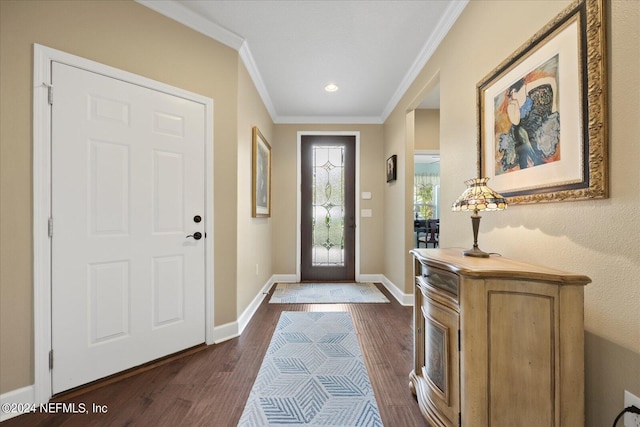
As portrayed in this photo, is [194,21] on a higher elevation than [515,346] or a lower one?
higher

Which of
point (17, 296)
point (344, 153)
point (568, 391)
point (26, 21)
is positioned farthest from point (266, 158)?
point (568, 391)

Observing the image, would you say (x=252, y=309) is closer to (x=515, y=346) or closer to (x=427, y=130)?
(x=515, y=346)

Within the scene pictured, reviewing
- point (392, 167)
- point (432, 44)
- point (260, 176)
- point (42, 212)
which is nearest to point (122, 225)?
point (42, 212)

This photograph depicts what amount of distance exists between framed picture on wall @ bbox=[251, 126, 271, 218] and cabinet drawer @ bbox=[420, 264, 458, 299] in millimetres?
2063

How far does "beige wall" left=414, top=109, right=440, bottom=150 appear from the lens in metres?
3.76

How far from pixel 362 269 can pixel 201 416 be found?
3.12 meters

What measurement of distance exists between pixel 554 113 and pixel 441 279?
87cm

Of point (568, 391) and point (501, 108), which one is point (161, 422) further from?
point (501, 108)

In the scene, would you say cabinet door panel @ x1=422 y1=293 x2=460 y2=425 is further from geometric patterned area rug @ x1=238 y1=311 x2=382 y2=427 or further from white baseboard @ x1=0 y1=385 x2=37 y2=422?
white baseboard @ x1=0 y1=385 x2=37 y2=422

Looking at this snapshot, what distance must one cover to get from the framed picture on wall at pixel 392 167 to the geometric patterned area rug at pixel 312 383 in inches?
81.2

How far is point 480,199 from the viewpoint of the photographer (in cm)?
129

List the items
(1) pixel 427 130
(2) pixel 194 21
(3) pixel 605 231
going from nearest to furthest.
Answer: (3) pixel 605 231, (2) pixel 194 21, (1) pixel 427 130

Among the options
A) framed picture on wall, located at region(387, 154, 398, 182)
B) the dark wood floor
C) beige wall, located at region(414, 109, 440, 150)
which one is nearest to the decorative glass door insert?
framed picture on wall, located at region(387, 154, 398, 182)

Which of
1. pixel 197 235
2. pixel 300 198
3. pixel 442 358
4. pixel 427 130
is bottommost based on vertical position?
pixel 442 358
